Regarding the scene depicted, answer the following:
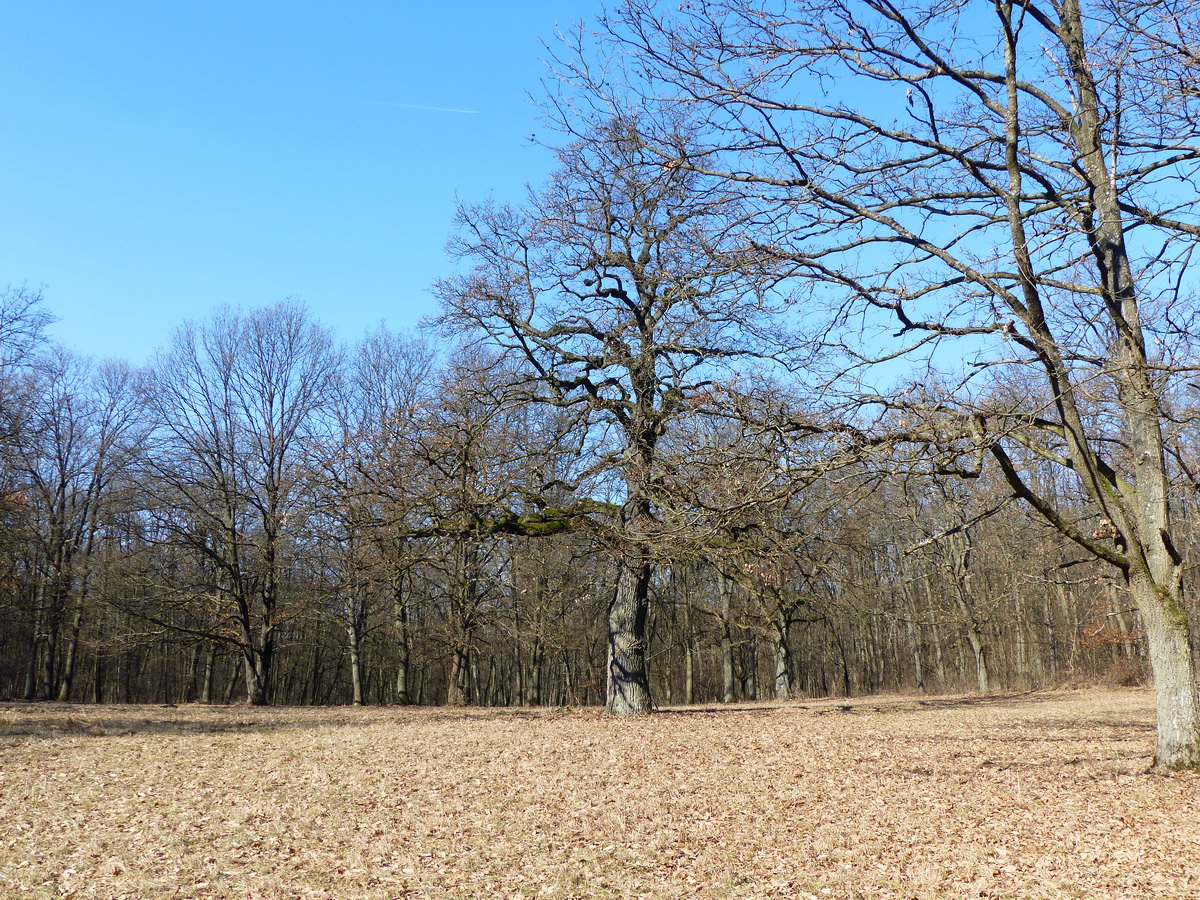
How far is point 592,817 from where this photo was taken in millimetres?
7426

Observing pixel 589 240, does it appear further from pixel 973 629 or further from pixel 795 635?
pixel 795 635

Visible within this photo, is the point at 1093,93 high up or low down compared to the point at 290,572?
up

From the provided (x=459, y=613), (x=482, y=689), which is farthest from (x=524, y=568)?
(x=482, y=689)

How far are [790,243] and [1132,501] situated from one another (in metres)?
4.47

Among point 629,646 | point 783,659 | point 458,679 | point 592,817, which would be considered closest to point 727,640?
point 783,659

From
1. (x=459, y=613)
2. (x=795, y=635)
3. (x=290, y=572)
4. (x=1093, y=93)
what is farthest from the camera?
(x=795, y=635)

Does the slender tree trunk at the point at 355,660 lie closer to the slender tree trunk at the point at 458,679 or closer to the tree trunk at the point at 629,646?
the slender tree trunk at the point at 458,679

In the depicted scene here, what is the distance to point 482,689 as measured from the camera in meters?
45.3

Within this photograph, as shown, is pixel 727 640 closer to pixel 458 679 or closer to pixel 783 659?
pixel 783 659

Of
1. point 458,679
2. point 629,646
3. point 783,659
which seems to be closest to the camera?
point 629,646

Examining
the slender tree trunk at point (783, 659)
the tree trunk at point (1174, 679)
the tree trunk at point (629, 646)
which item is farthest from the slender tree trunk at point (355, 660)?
the tree trunk at point (1174, 679)

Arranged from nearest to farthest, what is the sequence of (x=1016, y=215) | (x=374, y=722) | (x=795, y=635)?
(x=1016, y=215) → (x=374, y=722) → (x=795, y=635)

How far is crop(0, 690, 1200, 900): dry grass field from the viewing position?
5754mm

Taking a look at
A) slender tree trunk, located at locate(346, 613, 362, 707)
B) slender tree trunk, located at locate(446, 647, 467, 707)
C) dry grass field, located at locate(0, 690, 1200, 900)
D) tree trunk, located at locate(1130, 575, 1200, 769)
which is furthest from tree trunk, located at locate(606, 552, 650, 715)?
slender tree trunk, located at locate(346, 613, 362, 707)
